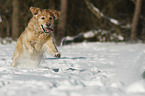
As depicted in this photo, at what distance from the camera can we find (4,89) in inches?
98.0

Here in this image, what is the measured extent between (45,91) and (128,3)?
18130 mm

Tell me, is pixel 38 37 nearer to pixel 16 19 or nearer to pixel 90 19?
pixel 16 19

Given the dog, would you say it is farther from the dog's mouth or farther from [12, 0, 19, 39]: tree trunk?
[12, 0, 19, 39]: tree trunk

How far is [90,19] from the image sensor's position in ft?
58.0

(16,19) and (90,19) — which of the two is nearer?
(16,19)

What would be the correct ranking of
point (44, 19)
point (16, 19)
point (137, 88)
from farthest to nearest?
point (16, 19) → point (44, 19) → point (137, 88)

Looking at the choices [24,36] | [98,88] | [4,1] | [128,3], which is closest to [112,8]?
[128,3]

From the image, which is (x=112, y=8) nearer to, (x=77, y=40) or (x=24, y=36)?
(x=77, y=40)

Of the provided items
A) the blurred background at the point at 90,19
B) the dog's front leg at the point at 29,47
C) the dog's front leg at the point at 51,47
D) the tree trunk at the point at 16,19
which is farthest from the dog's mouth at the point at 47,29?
the tree trunk at the point at 16,19

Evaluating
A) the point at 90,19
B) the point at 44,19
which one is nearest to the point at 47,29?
the point at 44,19

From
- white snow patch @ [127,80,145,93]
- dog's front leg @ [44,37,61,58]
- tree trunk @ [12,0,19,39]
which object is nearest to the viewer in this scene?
white snow patch @ [127,80,145,93]

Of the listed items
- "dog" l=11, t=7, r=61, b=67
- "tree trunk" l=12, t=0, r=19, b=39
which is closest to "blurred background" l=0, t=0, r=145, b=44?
"tree trunk" l=12, t=0, r=19, b=39

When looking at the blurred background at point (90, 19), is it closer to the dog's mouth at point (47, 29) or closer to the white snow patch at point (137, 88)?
the dog's mouth at point (47, 29)

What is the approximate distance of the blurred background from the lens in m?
13.5
